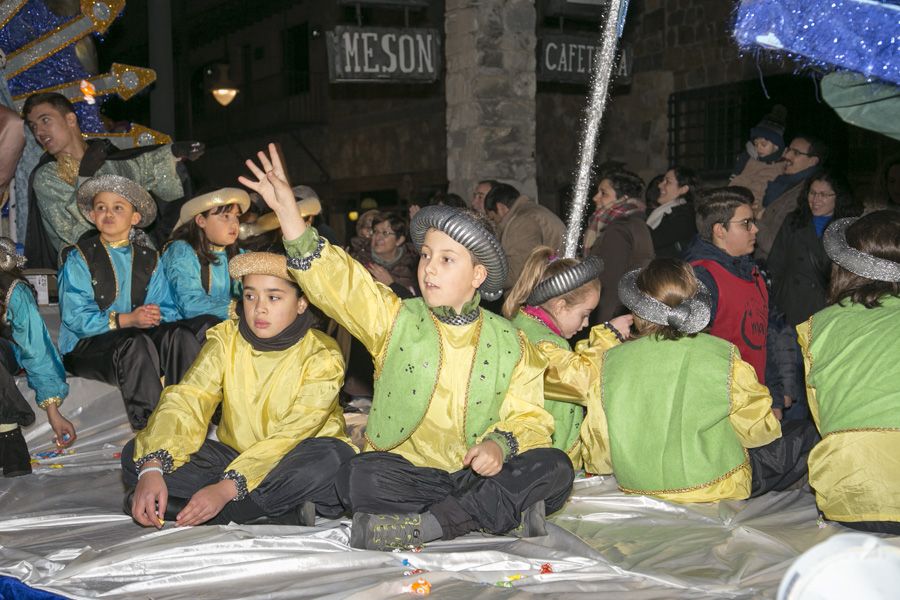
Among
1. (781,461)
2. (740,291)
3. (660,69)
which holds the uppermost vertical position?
(660,69)

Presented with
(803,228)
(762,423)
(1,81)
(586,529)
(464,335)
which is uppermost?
(1,81)

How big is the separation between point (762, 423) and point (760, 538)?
0.49m

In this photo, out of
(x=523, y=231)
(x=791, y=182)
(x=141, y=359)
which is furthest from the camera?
(x=523, y=231)

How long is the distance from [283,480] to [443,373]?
0.71 metres

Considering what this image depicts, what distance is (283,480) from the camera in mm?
3803

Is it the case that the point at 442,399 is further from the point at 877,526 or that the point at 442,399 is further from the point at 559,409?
the point at 877,526

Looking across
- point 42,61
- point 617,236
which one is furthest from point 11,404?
point 42,61

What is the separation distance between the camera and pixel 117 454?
510cm

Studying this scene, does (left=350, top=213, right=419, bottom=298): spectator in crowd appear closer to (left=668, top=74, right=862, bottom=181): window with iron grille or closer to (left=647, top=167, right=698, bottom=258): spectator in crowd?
(left=647, top=167, right=698, bottom=258): spectator in crowd

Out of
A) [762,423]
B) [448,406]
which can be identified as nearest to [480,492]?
[448,406]

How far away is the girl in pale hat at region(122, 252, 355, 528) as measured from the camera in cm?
378

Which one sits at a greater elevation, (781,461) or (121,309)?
(121,309)

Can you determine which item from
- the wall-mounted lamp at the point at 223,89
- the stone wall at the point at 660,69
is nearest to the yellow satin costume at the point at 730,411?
the stone wall at the point at 660,69

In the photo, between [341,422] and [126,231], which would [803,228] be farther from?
[126,231]
